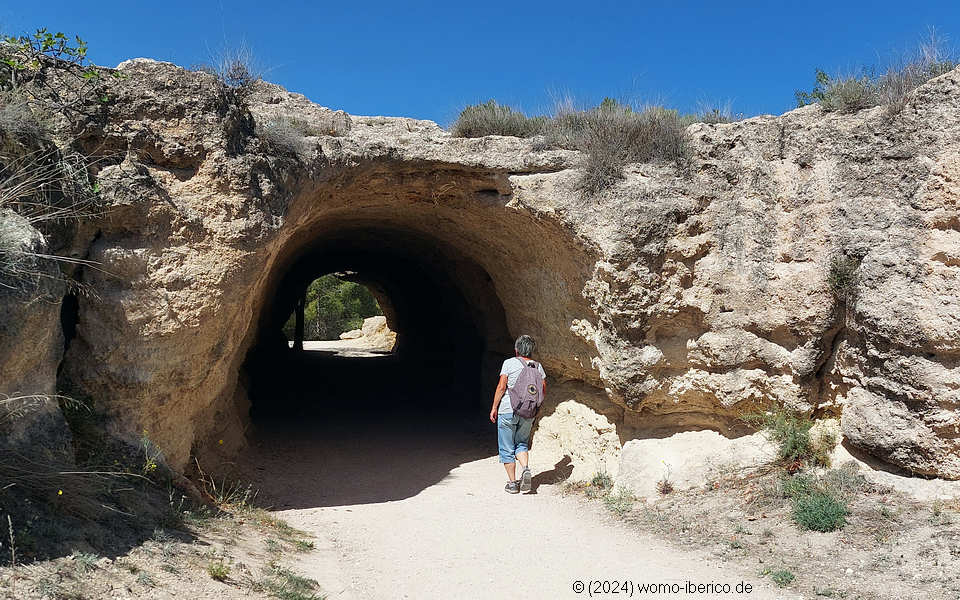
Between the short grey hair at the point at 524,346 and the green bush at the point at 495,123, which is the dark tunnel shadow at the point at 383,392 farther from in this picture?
the green bush at the point at 495,123

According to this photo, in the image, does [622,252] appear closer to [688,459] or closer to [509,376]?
[509,376]

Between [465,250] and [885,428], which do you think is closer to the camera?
[885,428]

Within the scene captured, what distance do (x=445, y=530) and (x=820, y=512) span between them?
10.1 ft

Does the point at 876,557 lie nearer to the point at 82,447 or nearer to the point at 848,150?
the point at 848,150

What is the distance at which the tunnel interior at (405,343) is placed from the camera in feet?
36.4

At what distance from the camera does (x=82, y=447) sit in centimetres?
498

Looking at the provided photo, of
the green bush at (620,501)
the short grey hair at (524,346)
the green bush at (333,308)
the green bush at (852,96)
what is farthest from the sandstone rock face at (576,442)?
the green bush at (333,308)

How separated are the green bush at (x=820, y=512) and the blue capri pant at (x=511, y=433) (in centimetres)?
266

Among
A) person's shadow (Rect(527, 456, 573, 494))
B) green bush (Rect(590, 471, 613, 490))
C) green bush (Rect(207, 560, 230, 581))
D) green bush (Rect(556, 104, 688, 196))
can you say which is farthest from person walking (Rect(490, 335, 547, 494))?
green bush (Rect(207, 560, 230, 581))

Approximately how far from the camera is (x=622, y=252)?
21.6ft

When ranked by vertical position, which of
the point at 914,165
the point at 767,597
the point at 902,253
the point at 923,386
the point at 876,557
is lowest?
the point at 767,597

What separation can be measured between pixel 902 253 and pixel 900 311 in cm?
52

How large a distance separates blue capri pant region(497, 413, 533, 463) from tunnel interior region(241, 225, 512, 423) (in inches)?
152

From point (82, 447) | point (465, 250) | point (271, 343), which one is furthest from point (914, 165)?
point (271, 343)
